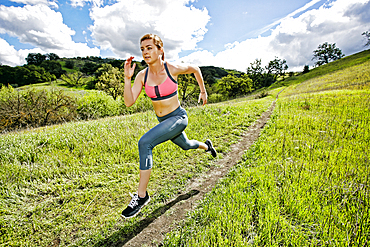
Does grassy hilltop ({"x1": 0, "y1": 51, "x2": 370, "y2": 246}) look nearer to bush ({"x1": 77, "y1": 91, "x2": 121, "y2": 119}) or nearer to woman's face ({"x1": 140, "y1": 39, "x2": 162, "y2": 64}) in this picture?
woman's face ({"x1": 140, "y1": 39, "x2": 162, "y2": 64})

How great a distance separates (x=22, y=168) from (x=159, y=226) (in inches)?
161

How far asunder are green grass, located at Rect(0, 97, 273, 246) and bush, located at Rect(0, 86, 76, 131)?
9.58 m

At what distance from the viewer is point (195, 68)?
129 inches

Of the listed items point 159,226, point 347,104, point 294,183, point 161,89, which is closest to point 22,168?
point 159,226

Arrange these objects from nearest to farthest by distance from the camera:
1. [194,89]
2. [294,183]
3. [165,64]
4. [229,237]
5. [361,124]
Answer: [229,237] → [165,64] → [294,183] → [361,124] → [194,89]

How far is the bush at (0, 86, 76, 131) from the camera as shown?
43.5ft

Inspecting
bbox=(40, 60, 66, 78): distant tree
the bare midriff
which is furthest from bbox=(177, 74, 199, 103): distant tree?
bbox=(40, 60, 66, 78): distant tree

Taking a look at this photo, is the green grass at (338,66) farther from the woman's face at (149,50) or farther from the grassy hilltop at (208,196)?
the woman's face at (149,50)

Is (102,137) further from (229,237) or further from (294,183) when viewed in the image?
(294,183)

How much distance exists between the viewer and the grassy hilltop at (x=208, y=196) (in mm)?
2271

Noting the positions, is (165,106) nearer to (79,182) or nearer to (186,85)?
(79,182)

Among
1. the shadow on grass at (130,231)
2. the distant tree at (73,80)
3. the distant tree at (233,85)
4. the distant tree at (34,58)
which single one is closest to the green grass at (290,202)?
the shadow on grass at (130,231)

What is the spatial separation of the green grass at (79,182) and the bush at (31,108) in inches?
377

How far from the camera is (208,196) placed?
124 inches
